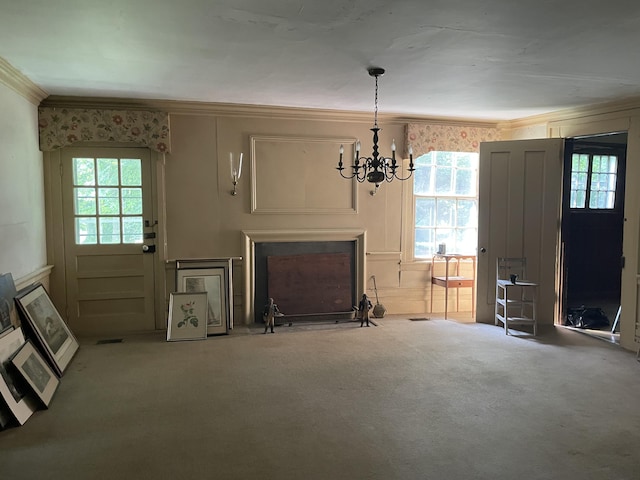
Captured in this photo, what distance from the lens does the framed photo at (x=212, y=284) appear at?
5.18 m

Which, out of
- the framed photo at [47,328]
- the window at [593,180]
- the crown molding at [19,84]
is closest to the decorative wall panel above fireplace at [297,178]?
the crown molding at [19,84]

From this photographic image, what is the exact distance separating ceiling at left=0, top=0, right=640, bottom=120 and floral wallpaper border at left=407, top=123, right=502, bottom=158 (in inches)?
38.6

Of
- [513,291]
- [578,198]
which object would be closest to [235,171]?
[513,291]

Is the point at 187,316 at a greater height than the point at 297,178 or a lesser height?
lesser

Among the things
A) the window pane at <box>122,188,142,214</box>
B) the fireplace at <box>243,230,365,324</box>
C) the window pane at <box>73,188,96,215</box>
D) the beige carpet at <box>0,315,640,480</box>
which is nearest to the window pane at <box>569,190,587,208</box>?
the beige carpet at <box>0,315,640,480</box>

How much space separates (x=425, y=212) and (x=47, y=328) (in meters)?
4.42

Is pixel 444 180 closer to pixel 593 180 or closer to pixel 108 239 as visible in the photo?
pixel 593 180

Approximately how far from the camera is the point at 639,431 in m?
2.95

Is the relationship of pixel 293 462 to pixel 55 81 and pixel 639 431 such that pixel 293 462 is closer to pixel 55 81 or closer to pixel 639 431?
pixel 639 431

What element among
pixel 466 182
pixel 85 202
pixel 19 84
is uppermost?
pixel 19 84

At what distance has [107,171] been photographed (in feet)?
16.5

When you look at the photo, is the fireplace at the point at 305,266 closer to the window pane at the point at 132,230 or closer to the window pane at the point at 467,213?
the window pane at the point at 132,230

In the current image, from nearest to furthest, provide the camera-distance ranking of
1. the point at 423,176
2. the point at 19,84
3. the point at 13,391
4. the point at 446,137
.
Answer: the point at 13,391
the point at 19,84
the point at 446,137
the point at 423,176

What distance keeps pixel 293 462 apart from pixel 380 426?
2.18ft
